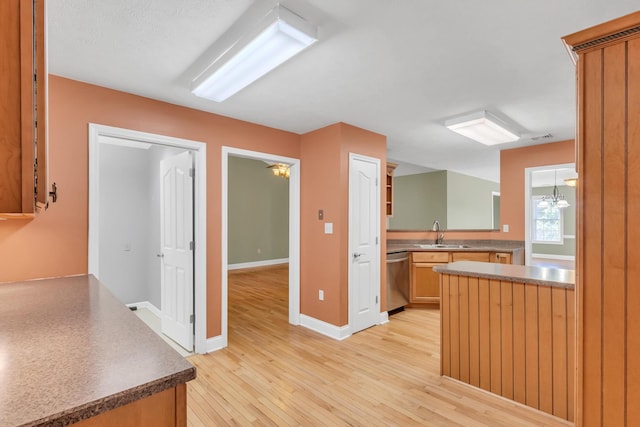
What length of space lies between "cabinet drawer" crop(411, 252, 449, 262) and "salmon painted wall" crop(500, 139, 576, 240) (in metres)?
1.24

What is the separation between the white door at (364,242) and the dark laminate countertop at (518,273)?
4.11 feet

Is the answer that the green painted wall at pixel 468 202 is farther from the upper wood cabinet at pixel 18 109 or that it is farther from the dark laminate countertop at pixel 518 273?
the upper wood cabinet at pixel 18 109

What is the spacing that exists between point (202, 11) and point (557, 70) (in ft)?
8.08

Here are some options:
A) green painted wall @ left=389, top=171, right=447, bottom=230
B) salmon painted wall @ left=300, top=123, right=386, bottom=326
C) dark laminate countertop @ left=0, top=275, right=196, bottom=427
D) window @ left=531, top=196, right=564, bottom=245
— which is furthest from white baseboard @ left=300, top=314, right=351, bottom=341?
window @ left=531, top=196, right=564, bottom=245

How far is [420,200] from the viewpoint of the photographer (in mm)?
8320

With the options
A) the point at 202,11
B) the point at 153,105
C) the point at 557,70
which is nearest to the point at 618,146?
the point at 557,70

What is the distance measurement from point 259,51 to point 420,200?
7.14 meters

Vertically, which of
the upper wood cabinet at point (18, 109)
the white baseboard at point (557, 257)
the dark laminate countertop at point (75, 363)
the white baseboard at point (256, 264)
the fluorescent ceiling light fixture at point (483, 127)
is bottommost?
the white baseboard at point (557, 257)

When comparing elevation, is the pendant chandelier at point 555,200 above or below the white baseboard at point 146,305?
above

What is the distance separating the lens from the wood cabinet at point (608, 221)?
3.82 ft

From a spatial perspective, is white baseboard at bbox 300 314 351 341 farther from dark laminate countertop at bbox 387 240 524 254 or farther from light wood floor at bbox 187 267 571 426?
dark laminate countertop at bbox 387 240 524 254

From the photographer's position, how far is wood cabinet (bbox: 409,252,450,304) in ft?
15.0

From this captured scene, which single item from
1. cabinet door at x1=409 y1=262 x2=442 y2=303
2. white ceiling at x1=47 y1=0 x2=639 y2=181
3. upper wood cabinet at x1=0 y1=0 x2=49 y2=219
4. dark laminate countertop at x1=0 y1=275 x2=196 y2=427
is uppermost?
white ceiling at x1=47 y1=0 x2=639 y2=181

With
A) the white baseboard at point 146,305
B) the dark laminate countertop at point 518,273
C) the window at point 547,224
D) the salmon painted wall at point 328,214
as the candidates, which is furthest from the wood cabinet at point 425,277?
the window at point 547,224
